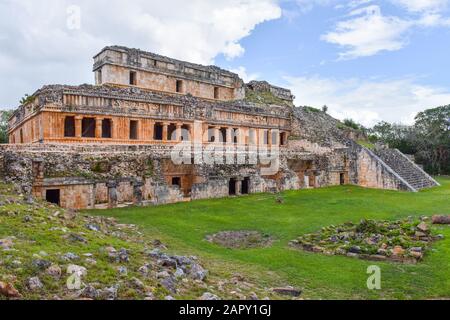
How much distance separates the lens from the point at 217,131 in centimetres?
2870

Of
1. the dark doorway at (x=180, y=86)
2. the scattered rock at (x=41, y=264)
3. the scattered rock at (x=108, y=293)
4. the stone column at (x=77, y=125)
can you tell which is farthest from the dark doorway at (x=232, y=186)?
the scattered rock at (x=108, y=293)

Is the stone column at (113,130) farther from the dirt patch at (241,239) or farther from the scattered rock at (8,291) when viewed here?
the scattered rock at (8,291)

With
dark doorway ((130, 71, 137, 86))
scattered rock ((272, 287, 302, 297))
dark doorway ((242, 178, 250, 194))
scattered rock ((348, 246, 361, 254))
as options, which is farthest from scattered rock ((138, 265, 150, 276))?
dark doorway ((130, 71, 137, 86))

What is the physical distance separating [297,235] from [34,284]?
8.33m

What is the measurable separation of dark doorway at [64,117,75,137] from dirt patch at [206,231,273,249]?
15.3 m

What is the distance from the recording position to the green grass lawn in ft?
24.7

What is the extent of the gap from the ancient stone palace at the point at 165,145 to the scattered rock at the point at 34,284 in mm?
10363

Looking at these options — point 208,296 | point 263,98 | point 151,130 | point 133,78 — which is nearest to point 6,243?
point 208,296

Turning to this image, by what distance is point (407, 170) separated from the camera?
28656mm

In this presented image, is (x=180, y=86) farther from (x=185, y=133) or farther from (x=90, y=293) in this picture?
(x=90, y=293)

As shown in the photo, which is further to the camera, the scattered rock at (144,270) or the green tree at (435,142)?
the green tree at (435,142)

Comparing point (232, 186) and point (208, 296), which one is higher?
point (232, 186)

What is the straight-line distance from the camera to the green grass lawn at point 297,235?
7.52m
